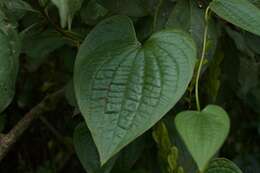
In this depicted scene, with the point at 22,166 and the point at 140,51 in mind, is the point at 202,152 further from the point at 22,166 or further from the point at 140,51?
the point at 22,166

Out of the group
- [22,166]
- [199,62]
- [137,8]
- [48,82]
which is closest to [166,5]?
[137,8]

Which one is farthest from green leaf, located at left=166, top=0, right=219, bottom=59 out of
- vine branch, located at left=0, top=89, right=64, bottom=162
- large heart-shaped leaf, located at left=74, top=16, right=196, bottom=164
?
vine branch, located at left=0, top=89, right=64, bottom=162

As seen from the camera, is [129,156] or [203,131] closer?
[203,131]

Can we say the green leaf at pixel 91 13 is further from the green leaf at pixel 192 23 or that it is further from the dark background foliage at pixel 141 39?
the green leaf at pixel 192 23

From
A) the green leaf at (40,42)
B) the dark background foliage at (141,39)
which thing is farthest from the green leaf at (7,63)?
the green leaf at (40,42)

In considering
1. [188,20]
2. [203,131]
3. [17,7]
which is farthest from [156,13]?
[203,131]

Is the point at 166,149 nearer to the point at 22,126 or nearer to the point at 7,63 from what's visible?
the point at 7,63

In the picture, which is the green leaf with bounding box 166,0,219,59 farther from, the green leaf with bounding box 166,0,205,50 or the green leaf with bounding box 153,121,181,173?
the green leaf with bounding box 153,121,181,173
